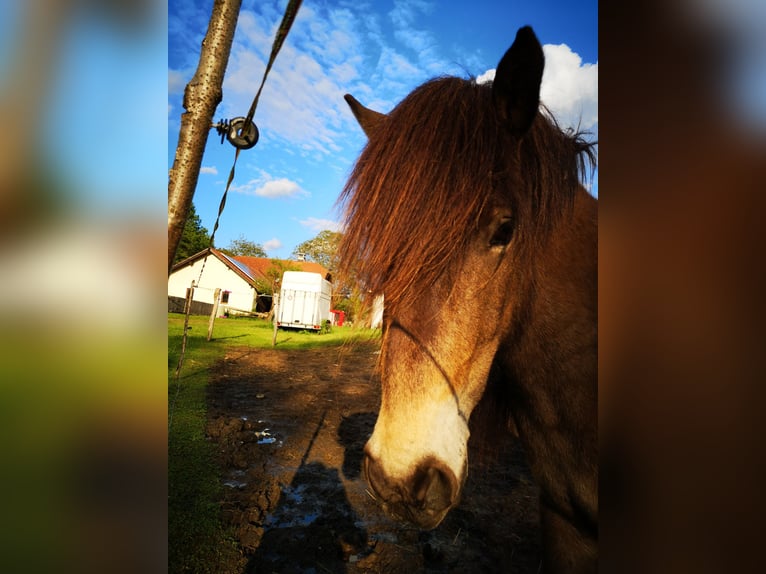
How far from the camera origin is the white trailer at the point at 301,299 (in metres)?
22.8

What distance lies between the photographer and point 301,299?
22.8m

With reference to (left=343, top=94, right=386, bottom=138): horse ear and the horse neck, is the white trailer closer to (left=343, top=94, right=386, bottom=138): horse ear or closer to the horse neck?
(left=343, top=94, right=386, bottom=138): horse ear

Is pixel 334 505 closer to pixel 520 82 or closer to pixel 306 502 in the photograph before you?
pixel 306 502

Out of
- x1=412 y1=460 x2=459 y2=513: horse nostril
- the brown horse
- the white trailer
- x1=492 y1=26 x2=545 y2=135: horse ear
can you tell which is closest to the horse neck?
the brown horse

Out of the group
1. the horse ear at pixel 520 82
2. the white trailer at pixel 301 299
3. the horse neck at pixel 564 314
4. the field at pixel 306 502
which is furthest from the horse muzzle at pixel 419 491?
the white trailer at pixel 301 299

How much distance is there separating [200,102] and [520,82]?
47.6 inches

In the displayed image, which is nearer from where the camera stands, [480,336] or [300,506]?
[480,336]
